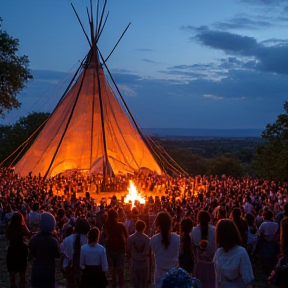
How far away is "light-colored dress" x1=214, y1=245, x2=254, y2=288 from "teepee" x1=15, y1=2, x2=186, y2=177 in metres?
21.8

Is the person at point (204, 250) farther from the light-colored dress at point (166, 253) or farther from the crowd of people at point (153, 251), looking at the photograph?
the light-colored dress at point (166, 253)

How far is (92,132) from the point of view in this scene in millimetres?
29531

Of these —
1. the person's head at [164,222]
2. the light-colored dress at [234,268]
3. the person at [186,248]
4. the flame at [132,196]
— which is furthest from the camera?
the flame at [132,196]

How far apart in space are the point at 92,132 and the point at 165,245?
2333 cm

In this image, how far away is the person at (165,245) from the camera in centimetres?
646

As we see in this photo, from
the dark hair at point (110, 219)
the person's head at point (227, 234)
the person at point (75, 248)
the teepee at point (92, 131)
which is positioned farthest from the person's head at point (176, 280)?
the teepee at point (92, 131)

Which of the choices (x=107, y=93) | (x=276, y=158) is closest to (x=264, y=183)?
(x=276, y=158)

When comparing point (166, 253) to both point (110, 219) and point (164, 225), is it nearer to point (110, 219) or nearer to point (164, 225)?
point (164, 225)

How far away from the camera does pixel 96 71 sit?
1117 inches

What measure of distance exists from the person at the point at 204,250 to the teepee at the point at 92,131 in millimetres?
20249

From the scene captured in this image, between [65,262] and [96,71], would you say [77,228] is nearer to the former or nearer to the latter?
[65,262]

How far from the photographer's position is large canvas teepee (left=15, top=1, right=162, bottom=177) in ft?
90.3

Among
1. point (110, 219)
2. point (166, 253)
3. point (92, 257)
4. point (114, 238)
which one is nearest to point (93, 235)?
point (92, 257)

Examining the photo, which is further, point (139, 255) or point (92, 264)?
point (139, 255)
